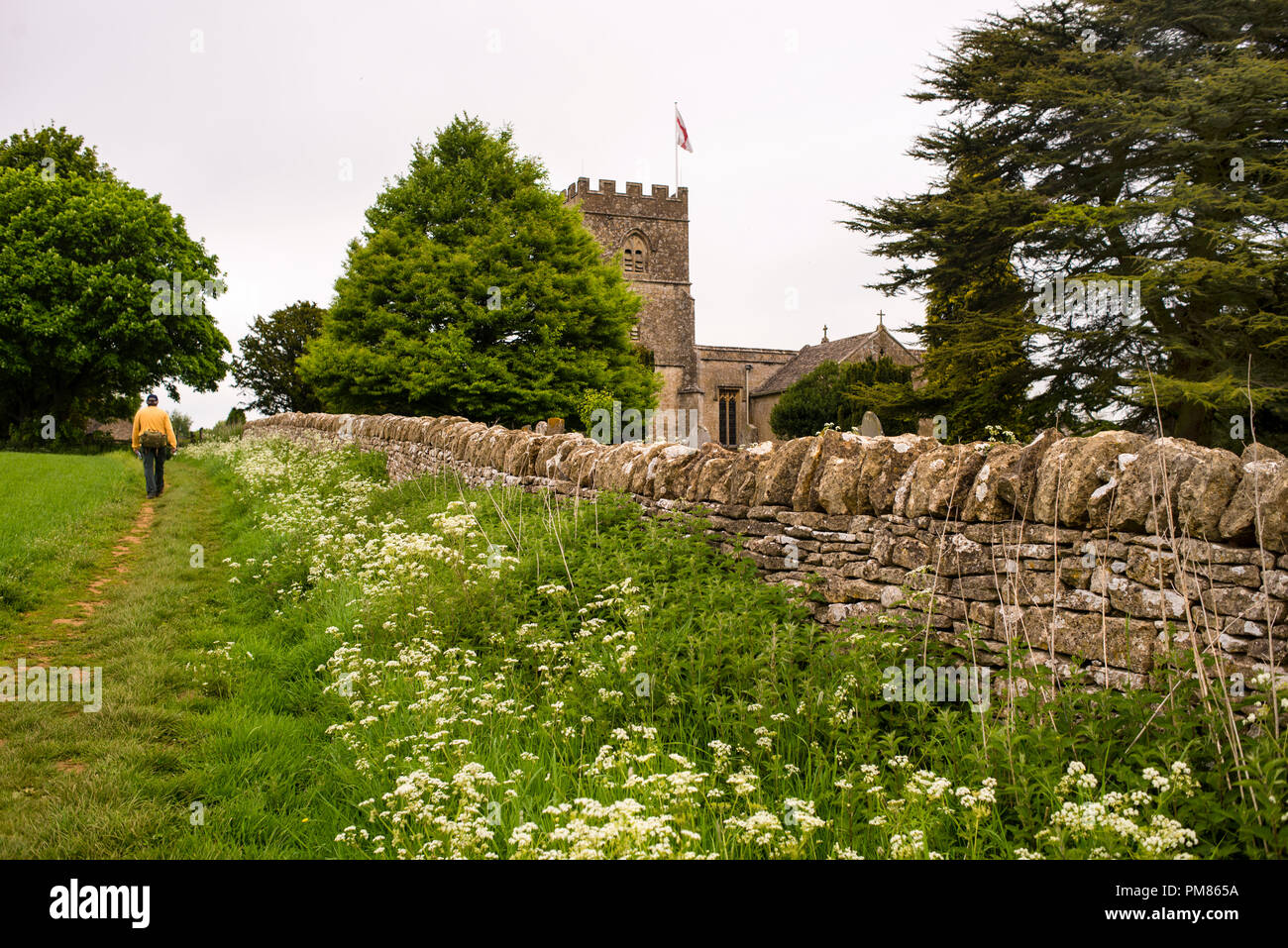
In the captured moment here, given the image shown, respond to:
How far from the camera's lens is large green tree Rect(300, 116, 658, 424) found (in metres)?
21.6

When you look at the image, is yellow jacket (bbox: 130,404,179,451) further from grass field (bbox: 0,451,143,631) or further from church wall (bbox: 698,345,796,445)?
church wall (bbox: 698,345,796,445)

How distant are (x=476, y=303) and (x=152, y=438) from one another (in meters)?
9.93

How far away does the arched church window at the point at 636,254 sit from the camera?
1909 inches

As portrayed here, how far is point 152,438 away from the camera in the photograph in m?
13.8

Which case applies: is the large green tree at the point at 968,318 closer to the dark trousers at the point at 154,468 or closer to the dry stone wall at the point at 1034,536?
the dry stone wall at the point at 1034,536

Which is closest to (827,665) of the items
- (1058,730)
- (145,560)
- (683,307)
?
(1058,730)

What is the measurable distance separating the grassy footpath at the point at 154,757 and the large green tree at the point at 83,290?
82.4 ft

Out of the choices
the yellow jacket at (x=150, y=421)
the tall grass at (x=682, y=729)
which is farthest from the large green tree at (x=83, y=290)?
the tall grass at (x=682, y=729)

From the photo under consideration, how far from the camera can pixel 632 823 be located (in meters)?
2.50

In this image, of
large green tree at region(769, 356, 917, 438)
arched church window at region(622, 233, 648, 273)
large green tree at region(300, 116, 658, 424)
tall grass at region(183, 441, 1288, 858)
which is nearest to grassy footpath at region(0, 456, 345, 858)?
tall grass at region(183, 441, 1288, 858)

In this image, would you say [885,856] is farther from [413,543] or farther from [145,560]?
[145,560]

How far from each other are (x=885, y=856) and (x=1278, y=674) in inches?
71.4

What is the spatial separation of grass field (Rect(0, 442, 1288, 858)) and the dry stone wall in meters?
0.29

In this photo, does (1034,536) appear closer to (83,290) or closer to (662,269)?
(83,290)
